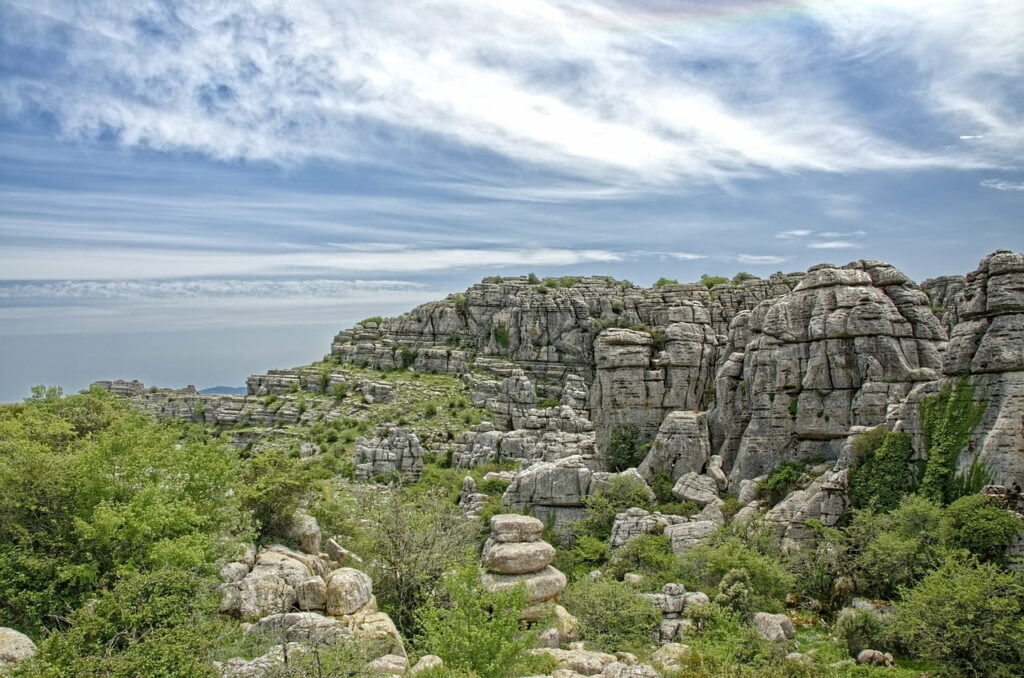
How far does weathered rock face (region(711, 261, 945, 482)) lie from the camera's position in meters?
37.8

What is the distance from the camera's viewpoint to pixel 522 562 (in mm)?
25422

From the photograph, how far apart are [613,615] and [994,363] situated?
2000cm

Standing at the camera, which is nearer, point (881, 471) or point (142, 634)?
point (142, 634)

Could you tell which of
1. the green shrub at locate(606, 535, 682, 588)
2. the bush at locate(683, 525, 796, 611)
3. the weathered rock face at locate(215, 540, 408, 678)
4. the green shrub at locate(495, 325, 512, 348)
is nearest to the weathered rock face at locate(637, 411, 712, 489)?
the green shrub at locate(606, 535, 682, 588)

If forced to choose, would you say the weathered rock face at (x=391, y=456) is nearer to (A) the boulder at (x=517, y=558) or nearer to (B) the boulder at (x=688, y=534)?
(B) the boulder at (x=688, y=534)

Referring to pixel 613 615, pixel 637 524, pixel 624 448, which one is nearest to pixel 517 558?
pixel 613 615

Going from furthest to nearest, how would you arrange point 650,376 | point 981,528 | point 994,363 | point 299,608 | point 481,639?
1. point 650,376
2. point 994,363
3. point 981,528
4. point 299,608
5. point 481,639

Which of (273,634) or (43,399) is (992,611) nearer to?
(273,634)

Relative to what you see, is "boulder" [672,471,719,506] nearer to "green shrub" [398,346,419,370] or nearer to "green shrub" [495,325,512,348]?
"green shrub" [495,325,512,348]

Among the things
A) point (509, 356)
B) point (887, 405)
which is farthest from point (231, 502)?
point (509, 356)

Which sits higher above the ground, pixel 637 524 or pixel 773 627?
pixel 773 627

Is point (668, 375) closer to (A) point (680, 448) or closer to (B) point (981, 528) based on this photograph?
(A) point (680, 448)

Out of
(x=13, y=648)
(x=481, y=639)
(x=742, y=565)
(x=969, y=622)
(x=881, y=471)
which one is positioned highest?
(x=881, y=471)

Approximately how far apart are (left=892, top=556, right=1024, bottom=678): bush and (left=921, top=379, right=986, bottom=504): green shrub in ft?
24.1
